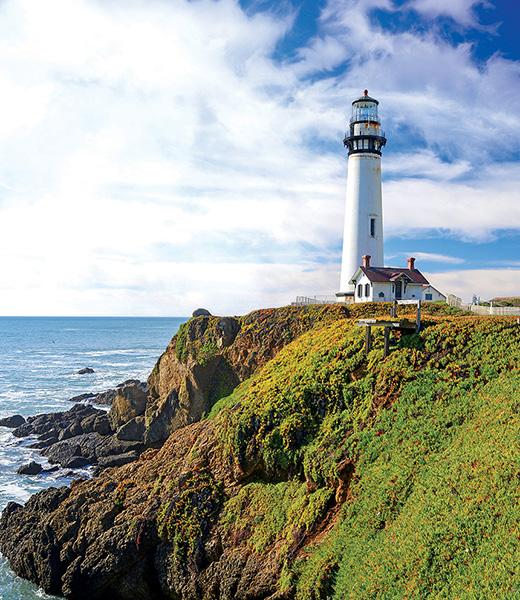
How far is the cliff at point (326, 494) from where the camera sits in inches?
496

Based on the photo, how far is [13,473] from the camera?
31781 millimetres

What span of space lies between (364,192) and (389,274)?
7.54m

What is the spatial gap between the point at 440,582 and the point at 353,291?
27.6m

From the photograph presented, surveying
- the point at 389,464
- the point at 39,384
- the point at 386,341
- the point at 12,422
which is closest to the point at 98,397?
the point at 12,422

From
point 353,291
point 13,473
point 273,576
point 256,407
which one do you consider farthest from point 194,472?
point 353,291

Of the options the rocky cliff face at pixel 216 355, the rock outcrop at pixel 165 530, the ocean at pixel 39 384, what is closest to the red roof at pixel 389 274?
the rocky cliff face at pixel 216 355

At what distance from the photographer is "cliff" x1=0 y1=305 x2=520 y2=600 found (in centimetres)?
1259

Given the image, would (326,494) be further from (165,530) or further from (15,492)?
(15,492)

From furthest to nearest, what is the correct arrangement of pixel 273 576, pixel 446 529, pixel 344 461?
pixel 344 461 < pixel 273 576 < pixel 446 529

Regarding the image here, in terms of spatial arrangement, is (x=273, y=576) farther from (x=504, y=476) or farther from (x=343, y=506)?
(x=504, y=476)

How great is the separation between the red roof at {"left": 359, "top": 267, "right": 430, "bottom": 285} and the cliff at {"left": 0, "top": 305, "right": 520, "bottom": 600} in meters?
11.7

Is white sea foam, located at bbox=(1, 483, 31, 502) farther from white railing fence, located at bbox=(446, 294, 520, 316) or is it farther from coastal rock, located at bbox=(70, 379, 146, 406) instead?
white railing fence, located at bbox=(446, 294, 520, 316)

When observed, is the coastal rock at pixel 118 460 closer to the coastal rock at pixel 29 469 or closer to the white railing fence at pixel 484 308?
the coastal rock at pixel 29 469

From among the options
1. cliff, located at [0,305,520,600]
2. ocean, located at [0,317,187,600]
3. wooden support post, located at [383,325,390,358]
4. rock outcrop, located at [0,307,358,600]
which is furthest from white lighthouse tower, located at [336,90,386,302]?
ocean, located at [0,317,187,600]
